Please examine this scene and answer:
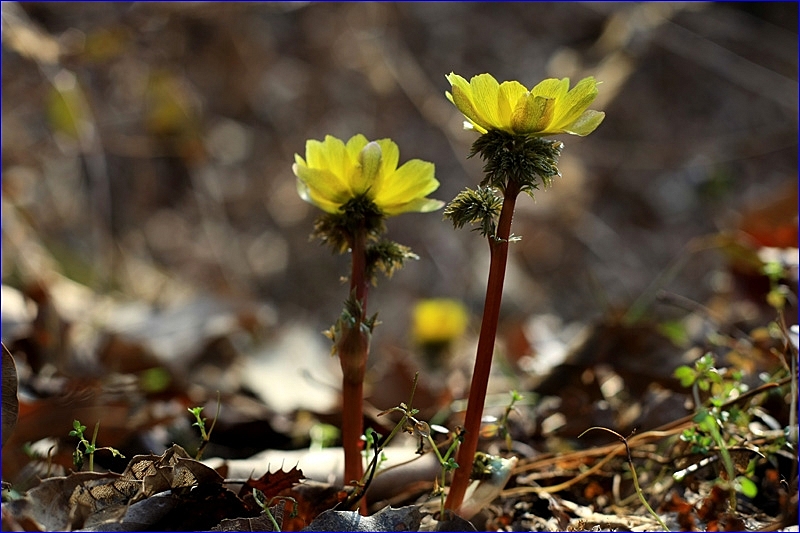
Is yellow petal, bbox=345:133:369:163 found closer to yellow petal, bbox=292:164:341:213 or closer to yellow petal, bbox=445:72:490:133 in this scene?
yellow petal, bbox=292:164:341:213

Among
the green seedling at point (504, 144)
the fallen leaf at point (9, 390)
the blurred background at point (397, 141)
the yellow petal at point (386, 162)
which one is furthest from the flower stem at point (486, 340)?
the blurred background at point (397, 141)

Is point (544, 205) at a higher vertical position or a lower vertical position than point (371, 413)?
higher

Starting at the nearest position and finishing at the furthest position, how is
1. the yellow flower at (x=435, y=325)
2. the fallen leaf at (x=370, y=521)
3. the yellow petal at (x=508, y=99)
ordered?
the yellow petal at (x=508, y=99), the fallen leaf at (x=370, y=521), the yellow flower at (x=435, y=325)

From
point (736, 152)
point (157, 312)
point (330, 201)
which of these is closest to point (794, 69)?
point (736, 152)

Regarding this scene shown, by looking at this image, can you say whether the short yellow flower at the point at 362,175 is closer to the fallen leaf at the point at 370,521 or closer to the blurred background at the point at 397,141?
the fallen leaf at the point at 370,521

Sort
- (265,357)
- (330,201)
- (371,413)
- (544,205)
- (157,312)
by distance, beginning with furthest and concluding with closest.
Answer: (544,205) < (157,312) < (265,357) < (371,413) < (330,201)

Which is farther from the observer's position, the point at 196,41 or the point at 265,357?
the point at 196,41

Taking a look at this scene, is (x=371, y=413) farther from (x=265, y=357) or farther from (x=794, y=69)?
(x=794, y=69)

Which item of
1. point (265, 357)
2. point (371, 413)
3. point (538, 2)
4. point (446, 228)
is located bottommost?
point (265, 357)
